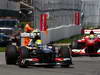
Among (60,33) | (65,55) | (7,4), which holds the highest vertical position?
(7,4)

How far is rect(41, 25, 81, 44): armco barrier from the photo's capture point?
2694 cm

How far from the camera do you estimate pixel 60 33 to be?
32.3 m

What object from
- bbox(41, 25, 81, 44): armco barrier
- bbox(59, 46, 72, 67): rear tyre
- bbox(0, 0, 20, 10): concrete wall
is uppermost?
bbox(0, 0, 20, 10): concrete wall

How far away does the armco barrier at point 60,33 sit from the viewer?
1060 inches

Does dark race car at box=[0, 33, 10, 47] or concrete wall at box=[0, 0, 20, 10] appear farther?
concrete wall at box=[0, 0, 20, 10]

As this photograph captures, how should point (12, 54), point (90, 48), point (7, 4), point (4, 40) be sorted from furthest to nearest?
1. point (7, 4)
2. point (4, 40)
3. point (90, 48)
4. point (12, 54)

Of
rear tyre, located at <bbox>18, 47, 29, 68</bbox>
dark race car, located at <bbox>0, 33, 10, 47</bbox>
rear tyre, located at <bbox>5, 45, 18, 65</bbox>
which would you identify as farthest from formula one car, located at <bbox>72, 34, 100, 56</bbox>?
dark race car, located at <bbox>0, 33, 10, 47</bbox>

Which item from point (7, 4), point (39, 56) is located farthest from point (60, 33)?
point (39, 56)

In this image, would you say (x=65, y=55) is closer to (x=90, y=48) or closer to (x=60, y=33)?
(x=90, y=48)

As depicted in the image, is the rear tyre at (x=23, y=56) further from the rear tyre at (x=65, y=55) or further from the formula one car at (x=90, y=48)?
the formula one car at (x=90, y=48)

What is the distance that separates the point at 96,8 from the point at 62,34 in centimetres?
1601

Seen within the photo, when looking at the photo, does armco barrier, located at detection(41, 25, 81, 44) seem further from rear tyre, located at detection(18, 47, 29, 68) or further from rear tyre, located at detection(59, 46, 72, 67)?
rear tyre, located at detection(18, 47, 29, 68)

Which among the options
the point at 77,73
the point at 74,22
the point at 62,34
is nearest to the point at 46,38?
the point at 62,34

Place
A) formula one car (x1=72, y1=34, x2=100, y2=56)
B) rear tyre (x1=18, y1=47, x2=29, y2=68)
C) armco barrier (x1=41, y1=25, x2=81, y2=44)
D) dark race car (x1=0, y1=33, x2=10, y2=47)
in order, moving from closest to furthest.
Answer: rear tyre (x1=18, y1=47, x2=29, y2=68) → formula one car (x1=72, y1=34, x2=100, y2=56) → dark race car (x1=0, y1=33, x2=10, y2=47) → armco barrier (x1=41, y1=25, x2=81, y2=44)
